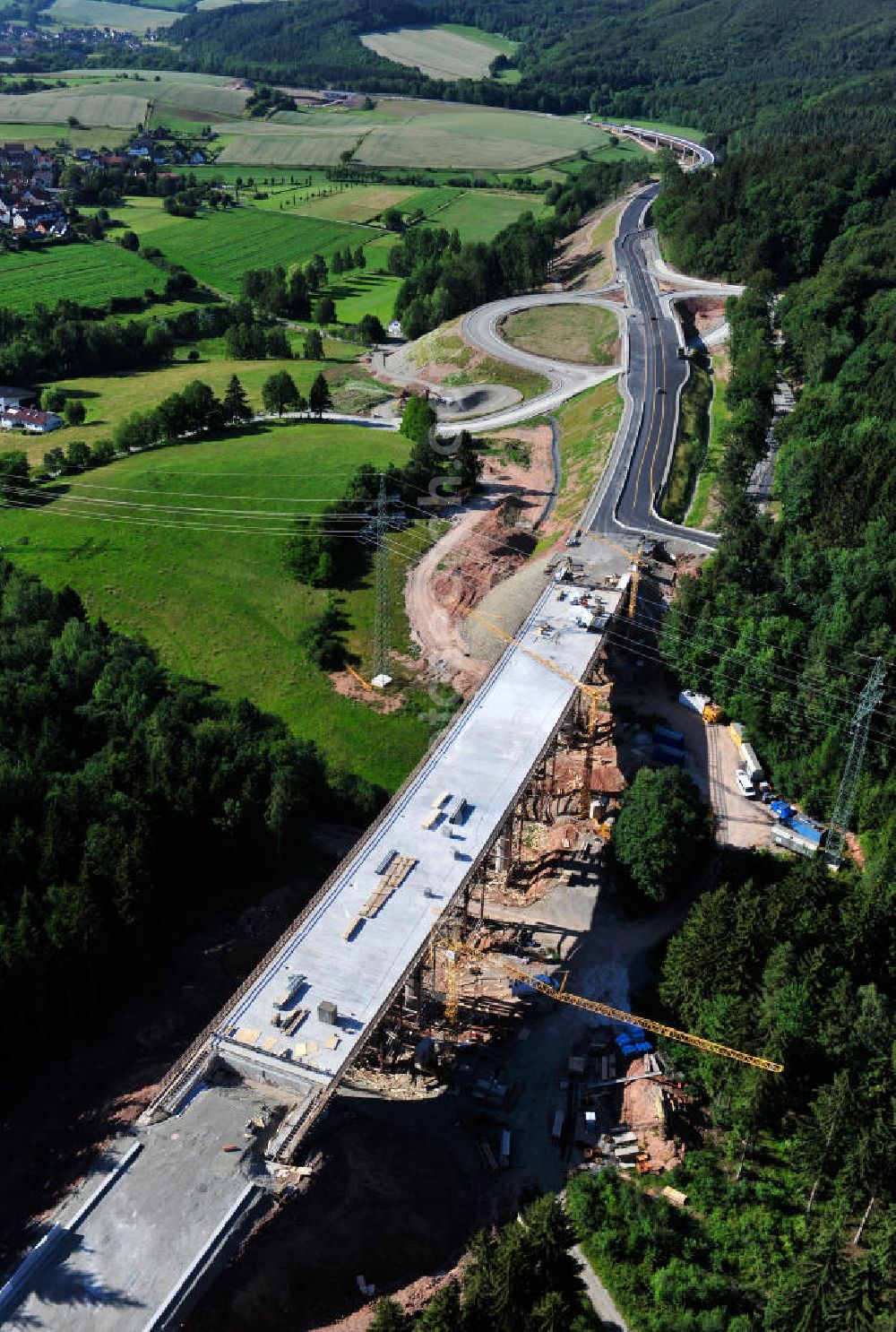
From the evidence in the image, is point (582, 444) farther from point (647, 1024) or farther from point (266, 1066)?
point (266, 1066)

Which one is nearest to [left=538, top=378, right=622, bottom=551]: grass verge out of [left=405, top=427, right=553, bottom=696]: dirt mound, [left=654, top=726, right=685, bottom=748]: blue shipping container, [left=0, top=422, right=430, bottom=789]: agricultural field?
[left=405, top=427, right=553, bottom=696]: dirt mound

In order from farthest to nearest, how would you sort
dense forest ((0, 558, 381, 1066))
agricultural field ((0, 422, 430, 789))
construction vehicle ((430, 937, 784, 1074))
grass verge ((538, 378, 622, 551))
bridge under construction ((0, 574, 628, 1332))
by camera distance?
grass verge ((538, 378, 622, 551))
agricultural field ((0, 422, 430, 789))
dense forest ((0, 558, 381, 1066))
construction vehicle ((430, 937, 784, 1074))
bridge under construction ((0, 574, 628, 1332))

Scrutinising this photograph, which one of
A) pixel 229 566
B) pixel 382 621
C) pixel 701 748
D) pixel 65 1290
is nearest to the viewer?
pixel 65 1290

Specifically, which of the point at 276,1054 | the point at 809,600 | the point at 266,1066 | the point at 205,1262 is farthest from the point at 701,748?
the point at 205,1262

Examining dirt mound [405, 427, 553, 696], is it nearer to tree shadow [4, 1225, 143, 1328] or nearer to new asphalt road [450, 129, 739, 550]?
new asphalt road [450, 129, 739, 550]

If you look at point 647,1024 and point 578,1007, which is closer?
point 647,1024

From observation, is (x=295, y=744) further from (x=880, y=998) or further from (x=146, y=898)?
(x=880, y=998)

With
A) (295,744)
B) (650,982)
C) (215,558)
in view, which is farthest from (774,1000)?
(215,558)

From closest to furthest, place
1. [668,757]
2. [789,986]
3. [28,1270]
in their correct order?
[28,1270] → [789,986] → [668,757]
